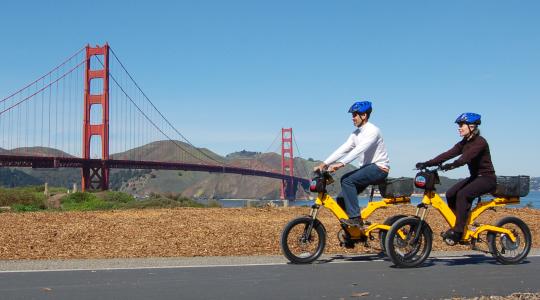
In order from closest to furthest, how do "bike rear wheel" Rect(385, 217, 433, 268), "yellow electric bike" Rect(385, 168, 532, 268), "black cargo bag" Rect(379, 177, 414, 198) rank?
"bike rear wheel" Rect(385, 217, 433, 268), "yellow electric bike" Rect(385, 168, 532, 268), "black cargo bag" Rect(379, 177, 414, 198)

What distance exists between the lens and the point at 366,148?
8078mm

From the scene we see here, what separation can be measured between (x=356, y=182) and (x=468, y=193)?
4.49 ft

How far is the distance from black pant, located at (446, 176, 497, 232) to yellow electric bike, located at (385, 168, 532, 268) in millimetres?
113

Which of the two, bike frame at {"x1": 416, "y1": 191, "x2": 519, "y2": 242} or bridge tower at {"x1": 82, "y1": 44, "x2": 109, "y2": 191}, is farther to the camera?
bridge tower at {"x1": 82, "y1": 44, "x2": 109, "y2": 191}

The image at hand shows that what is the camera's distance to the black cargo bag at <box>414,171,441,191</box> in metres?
7.98

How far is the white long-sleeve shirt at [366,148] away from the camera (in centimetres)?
810

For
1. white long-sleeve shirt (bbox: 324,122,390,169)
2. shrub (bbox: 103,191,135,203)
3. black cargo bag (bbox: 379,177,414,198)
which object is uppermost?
white long-sleeve shirt (bbox: 324,122,390,169)

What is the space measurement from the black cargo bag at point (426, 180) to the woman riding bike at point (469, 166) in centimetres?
10

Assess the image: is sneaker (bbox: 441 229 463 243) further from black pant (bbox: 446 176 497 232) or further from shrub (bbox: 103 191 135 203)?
shrub (bbox: 103 191 135 203)

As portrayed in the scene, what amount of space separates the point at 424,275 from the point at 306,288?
62.4 inches

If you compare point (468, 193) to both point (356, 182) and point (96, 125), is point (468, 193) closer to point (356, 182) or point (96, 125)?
point (356, 182)

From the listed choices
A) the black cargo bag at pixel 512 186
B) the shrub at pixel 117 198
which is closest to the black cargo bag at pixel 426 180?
the black cargo bag at pixel 512 186

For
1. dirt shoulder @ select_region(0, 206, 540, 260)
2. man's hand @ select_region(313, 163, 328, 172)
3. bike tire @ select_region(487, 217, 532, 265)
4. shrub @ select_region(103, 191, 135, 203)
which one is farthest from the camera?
shrub @ select_region(103, 191, 135, 203)

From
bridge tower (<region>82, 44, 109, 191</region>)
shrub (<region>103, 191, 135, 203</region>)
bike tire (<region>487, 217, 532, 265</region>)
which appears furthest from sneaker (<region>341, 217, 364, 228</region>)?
bridge tower (<region>82, 44, 109, 191</region>)
